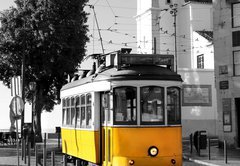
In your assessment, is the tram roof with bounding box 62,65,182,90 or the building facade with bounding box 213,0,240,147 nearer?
the tram roof with bounding box 62,65,182,90

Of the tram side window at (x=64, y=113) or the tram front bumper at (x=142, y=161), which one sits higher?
the tram side window at (x=64, y=113)

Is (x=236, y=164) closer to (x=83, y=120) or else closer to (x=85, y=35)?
(x=83, y=120)

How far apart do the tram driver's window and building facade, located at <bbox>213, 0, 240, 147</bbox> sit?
56.2 feet

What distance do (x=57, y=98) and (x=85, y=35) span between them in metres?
5.68

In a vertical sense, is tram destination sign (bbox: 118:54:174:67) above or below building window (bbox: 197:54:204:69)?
below

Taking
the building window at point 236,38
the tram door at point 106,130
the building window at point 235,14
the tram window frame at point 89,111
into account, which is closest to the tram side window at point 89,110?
the tram window frame at point 89,111

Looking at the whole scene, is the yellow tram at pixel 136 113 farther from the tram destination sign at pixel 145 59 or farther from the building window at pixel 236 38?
the building window at pixel 236 38

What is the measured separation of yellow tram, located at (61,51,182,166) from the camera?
12039 millimetres

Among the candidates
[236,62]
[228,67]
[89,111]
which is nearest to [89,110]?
[89,111]

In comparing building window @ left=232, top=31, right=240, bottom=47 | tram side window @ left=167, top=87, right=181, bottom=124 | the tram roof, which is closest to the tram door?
the tram roof

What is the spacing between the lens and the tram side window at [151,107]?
12188mm

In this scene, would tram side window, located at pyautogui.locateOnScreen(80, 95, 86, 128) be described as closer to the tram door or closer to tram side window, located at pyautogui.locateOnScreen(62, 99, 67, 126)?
the tram door

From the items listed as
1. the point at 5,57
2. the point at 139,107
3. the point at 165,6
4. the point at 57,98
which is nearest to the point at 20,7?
the point at 5,57

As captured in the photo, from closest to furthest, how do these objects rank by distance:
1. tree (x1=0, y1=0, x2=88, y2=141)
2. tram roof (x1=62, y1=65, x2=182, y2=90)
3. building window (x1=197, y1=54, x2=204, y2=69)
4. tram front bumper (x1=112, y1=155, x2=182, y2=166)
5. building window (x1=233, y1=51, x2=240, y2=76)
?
tram front bumper (x1=112, y1=155, x2=182, y2=166), tram roof (x1=62, y1=65, x2=182, y2=90), building window (x1=233, y1=51, x2=240, y2=76), tree (x1=0, y1=0, x2=88, y2=141), building window (x1=197, y1=54, x2=204, y2=69)
